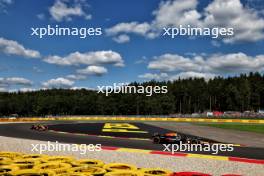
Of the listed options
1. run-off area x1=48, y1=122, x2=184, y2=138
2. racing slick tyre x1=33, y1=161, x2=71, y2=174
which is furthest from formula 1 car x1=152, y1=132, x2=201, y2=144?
racing slick tyre x1=33, y1=161, x2=71, y2=174

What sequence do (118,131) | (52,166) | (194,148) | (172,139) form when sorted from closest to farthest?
(52,166) → (194,148) → (172,139) → (118,131)

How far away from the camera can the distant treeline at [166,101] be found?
126625mm

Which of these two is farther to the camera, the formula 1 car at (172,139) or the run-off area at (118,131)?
the run-off area at (118,131)

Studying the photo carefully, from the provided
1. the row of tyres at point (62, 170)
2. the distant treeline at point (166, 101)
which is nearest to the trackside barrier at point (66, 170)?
the row of tyres at point (62, 170)

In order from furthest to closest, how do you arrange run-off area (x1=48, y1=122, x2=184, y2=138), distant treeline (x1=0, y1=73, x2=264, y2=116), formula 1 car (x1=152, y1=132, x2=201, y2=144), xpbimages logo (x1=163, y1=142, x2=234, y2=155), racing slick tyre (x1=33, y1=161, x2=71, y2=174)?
distant treeline (x1=0, y1=73, x2=264, y2=116)
run-off area (x1=48, y1=122, x2=184, y2=138)
formula 1 car (x1=152, y1=132, x2=201, y2=144)
xpbimages logo (x1=163, y1=142, x2=234, y2=155)
racing slick tyre (x1=33, y1=161, x2=71, y2=174)

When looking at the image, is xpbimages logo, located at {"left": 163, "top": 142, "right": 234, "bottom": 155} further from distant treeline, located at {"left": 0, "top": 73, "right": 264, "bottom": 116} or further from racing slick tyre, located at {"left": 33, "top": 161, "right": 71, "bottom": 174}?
distant treeline, located at {"left": 0, "top": 73, "right": 264, "bottom": 116}

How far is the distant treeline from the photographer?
415ft

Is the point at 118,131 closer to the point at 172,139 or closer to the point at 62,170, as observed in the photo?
the point at 172,139

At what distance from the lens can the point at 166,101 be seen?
127125 millimetres

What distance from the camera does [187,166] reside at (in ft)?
41.3

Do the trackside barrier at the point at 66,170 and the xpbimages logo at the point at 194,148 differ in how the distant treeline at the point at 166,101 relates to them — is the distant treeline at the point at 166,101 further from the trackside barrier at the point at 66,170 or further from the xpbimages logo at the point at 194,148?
the trackside barrier at the point at 66,170

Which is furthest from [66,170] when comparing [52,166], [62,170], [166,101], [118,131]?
[166,101]

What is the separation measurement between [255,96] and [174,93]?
32212 mm

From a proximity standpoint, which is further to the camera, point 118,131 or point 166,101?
point 166,101
